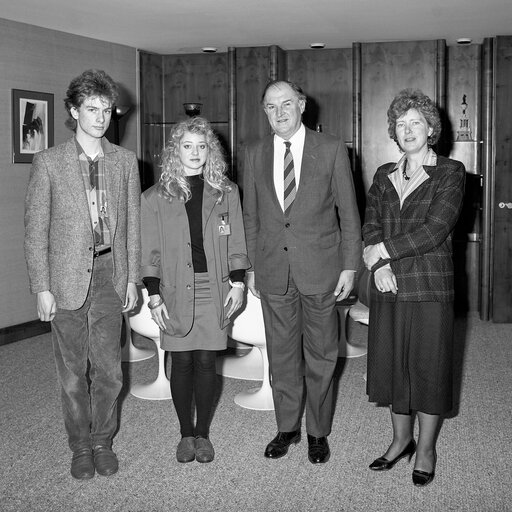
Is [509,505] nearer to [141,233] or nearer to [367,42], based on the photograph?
[141,233]

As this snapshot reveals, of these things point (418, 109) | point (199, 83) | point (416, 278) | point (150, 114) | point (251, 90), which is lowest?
point (416, 278)

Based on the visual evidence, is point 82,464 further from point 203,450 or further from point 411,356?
point 411,356

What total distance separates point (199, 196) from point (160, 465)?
1.15 meters

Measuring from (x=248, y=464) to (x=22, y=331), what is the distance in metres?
3.16

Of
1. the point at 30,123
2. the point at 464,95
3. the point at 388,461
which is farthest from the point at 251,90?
the point at 388,461

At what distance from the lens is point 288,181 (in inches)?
118

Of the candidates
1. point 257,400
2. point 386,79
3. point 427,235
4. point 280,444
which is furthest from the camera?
point 386,79

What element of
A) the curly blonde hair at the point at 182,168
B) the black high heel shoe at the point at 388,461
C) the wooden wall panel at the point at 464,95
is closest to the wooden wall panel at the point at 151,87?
the wooden wall panel at the point at 464,95

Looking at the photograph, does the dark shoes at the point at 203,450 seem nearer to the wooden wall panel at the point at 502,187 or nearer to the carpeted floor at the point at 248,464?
the carpeted floor at the point at 248,464

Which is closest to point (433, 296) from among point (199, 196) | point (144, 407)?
point (199, 196)

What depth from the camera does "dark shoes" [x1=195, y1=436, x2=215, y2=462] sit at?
308 cm

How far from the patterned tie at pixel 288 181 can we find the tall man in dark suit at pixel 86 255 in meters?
0.61

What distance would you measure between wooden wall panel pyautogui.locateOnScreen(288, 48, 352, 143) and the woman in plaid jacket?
3.92 meters

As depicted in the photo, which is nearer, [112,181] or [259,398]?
[112,181]
